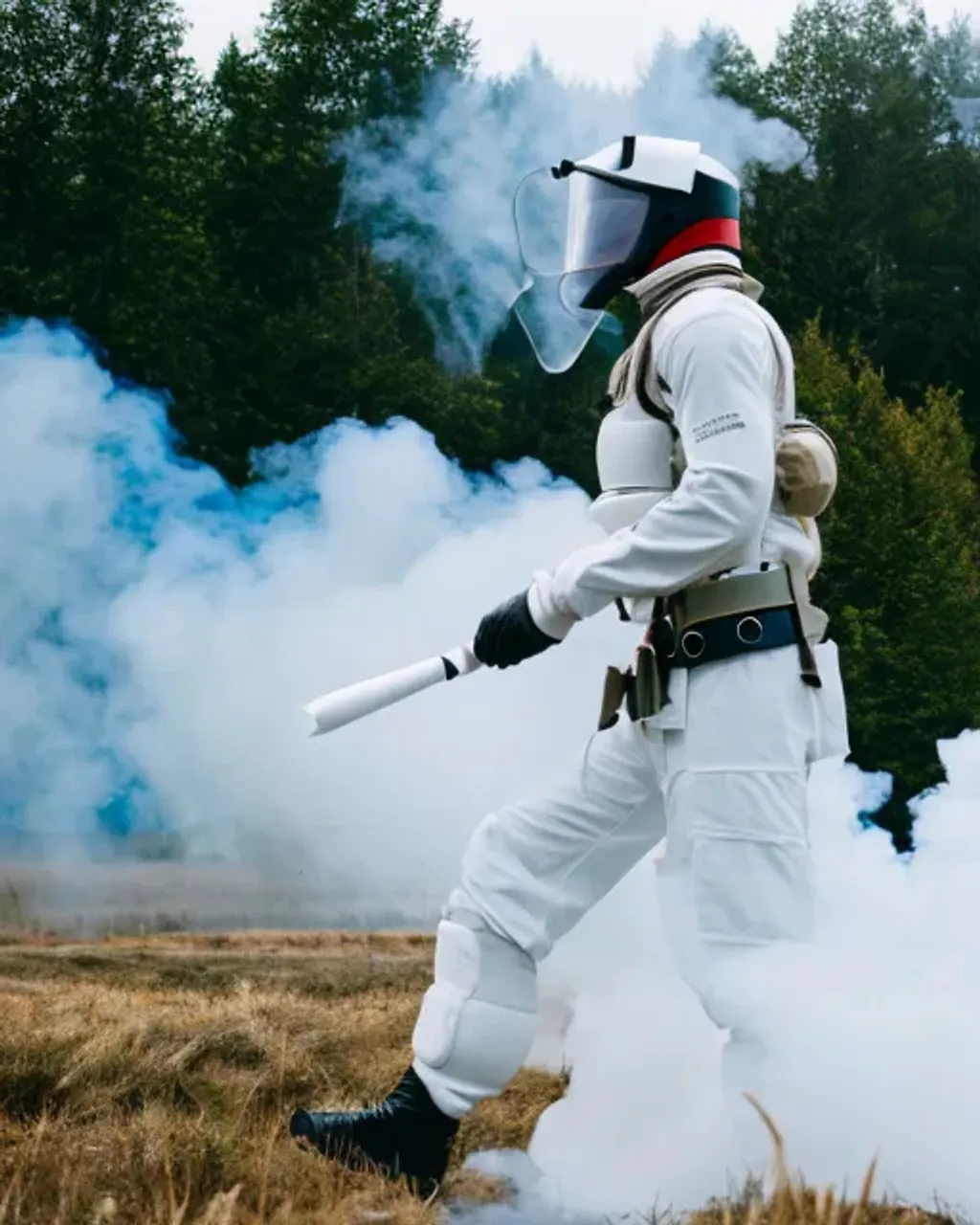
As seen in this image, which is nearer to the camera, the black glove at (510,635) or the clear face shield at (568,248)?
the black glove at (510,635)

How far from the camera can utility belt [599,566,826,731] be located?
367cm

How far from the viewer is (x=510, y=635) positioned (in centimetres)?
373

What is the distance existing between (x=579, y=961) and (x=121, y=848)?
4090mm

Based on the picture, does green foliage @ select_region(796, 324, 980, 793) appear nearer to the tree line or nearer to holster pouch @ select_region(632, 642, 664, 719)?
the tree line

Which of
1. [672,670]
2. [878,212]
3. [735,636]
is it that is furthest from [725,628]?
[878,212]

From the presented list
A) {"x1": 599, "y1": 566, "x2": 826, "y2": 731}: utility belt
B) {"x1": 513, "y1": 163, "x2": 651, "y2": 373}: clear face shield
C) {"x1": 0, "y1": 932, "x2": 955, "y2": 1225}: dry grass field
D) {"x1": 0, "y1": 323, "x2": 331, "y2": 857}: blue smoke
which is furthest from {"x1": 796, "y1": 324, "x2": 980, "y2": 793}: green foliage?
{"x1": 599, "y1": 566, "x2": 826, "y2": 731}: utility belt

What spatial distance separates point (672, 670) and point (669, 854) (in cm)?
41

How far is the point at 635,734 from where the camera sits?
3.86 metres

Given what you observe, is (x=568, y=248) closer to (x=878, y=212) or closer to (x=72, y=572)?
(x=72, y=572)

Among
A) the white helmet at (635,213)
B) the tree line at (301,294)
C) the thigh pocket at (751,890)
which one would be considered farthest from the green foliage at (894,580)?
the thigh pocket at (751,890)

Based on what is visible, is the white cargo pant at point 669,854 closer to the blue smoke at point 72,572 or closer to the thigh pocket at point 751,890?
the thigh pocket at point 751,890

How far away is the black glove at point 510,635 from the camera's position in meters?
3.72

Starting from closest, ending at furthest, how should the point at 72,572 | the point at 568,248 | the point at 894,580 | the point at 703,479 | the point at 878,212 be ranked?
1. the point at 703,479
2. the point at 568,248
3. the point at 72,572
4. the point at 894,580
5. the point at 878,212

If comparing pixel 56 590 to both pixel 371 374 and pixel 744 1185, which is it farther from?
pixel 744 1185
